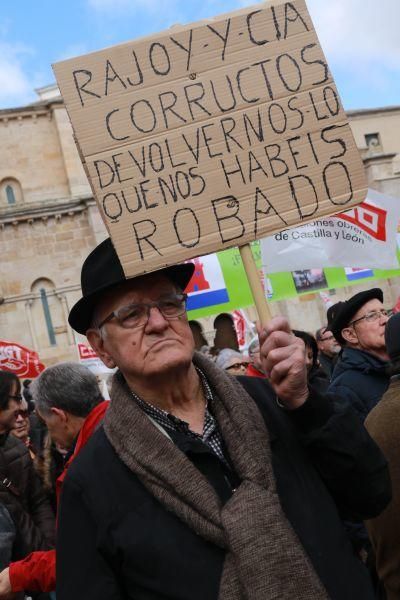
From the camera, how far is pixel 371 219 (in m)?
6.79

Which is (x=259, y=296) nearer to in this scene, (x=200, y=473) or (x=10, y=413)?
(x=200, y=473)

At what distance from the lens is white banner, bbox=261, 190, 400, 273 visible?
6602 millimetres

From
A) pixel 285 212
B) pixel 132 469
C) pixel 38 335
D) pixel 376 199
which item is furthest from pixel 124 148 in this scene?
pixel 38 335

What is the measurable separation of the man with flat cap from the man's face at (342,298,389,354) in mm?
2569

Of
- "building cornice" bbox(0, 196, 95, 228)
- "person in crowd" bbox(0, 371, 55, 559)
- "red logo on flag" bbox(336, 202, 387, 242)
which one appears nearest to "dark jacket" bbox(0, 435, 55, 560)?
"person in crowd" bbox(0, 371, 55, 559)

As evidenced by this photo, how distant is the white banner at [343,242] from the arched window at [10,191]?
23844mm

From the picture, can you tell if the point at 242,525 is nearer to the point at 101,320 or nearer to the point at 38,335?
the point at 101,320

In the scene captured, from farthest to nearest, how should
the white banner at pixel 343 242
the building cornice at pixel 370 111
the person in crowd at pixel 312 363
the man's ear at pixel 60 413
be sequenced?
1. the building cornice at pixel 370 111
2. the white banner at pixel 343 242
3. the person in crowd at pixel 312 363
4. the man's ear at pixel 60 413

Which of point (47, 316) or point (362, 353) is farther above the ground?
point (47, 316)

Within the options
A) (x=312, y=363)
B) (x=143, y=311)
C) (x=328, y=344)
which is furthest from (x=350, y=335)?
(x=328, y=344)

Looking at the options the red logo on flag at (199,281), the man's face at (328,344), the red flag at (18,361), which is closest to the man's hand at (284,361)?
the man's face at (328,344)

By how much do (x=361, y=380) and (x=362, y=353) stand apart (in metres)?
0.26

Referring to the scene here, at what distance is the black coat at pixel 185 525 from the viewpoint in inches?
73.1

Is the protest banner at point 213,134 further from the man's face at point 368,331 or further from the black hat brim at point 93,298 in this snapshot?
the man's face at point 368,331
